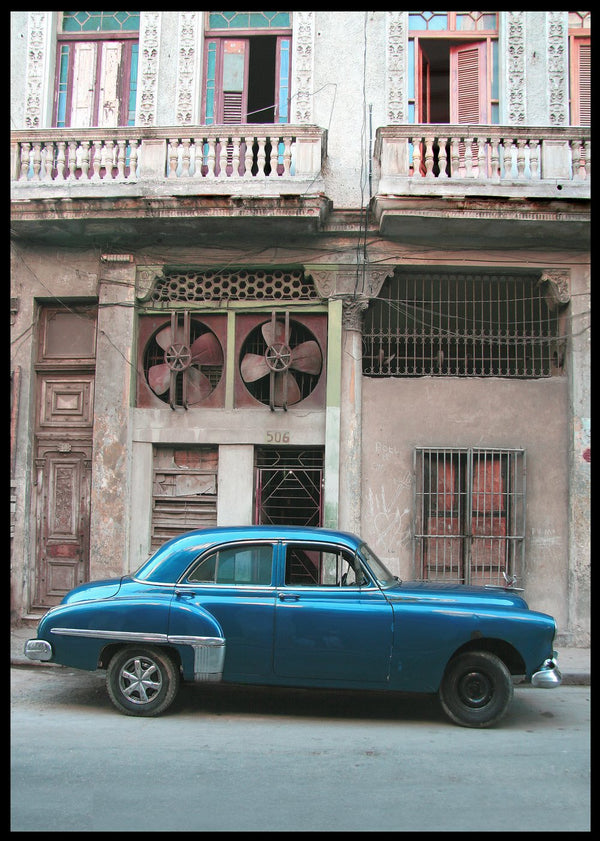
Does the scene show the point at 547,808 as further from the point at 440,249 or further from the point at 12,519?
the point at 12,519

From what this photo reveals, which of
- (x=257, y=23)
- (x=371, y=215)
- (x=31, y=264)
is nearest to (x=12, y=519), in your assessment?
(x=31, y=264)

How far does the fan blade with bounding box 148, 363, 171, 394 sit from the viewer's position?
1126 cm

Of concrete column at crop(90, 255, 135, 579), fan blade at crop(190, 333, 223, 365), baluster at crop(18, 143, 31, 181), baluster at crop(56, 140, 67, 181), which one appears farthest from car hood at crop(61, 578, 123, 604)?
baluster at crop(18, 143, 31, 181)

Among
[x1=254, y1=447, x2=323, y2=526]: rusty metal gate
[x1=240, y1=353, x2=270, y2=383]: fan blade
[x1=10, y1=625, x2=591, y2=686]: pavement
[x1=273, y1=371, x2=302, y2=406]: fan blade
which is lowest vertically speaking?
[x1=10, y1=625, x2=591, y2=686]: pavement

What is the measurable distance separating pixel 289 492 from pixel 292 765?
576 centimetres

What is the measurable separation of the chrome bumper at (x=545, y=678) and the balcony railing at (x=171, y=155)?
6.94 m

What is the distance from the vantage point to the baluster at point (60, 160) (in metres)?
11.0

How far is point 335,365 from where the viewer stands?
10.9 m

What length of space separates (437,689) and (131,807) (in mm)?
2905

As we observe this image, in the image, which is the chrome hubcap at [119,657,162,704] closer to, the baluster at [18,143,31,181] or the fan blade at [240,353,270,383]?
the fan blade at [240,353,270,383]

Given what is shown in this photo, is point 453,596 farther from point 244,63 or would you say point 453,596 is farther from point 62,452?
point 244,63

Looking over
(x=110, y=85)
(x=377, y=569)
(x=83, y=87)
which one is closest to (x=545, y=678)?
(x=377, y=569)

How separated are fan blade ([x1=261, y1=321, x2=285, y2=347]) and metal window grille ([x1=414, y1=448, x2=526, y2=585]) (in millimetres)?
2522

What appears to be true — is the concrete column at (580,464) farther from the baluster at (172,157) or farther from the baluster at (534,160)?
the baluster at (172,157)
